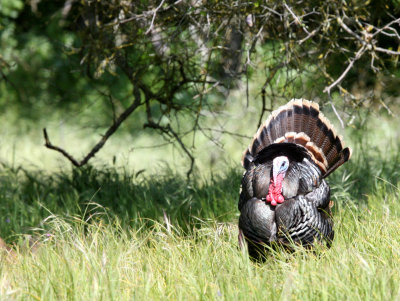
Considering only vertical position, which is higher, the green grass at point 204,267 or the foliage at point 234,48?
the foliage at point 234,48

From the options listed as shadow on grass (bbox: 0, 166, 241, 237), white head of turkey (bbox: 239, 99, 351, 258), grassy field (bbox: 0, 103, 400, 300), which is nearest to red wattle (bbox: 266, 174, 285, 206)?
white head of turkey (bbox: 239, 99, 351, 258)

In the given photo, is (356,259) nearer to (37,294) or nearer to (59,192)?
(37,294)

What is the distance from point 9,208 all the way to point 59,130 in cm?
578

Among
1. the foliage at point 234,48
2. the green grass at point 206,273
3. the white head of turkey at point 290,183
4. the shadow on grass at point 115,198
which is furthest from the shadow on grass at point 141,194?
the green grass at point 206,273

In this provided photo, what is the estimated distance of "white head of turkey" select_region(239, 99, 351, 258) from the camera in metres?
3.39

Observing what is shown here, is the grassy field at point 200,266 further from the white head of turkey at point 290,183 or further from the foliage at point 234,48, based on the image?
the foliage at point 234,48

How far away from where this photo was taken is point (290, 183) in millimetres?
3496

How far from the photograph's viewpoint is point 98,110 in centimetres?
1103

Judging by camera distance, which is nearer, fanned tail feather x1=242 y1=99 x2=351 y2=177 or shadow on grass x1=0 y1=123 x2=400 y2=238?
fanned tail feather x1=242 y1=99 x2=351 y2=177

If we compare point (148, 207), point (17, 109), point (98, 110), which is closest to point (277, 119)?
point (148, 207)

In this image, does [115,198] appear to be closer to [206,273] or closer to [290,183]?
[290,183]

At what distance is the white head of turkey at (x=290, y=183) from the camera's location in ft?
11.1

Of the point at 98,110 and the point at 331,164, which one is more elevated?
the point at 98,110

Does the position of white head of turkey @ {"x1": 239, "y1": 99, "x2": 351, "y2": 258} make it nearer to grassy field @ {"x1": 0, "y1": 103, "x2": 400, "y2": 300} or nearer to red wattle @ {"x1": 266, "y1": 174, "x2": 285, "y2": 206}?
red wattle @ {"x1": 266, "y1": 174, "x2": 285, "y2": 206}
